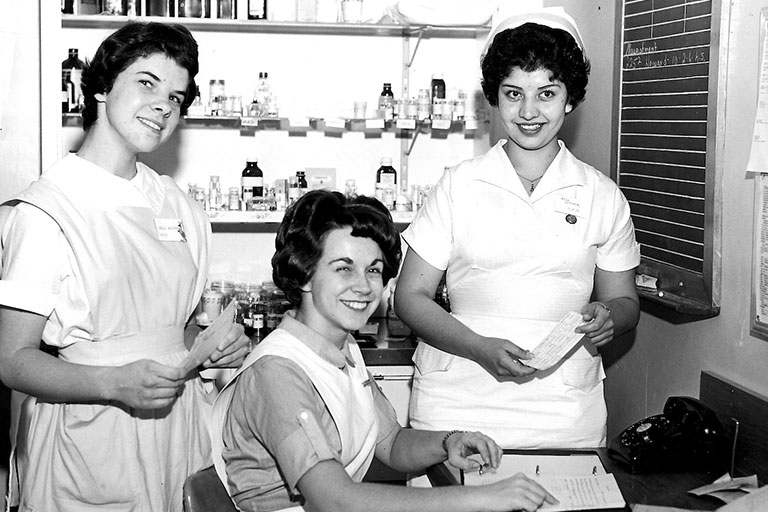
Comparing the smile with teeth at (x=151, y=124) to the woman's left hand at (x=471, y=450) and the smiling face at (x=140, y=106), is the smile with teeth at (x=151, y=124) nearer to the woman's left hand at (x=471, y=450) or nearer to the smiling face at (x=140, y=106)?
the smiling face at (x=140, y=106)

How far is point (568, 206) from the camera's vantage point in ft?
8.11

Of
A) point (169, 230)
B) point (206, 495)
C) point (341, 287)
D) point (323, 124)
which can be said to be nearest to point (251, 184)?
point (323, 124)

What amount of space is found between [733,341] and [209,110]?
2168 mm

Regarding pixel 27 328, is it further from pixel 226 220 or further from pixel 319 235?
pixel 226 220

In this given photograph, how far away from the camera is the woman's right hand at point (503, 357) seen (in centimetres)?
227

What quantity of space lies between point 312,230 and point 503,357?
0.58m

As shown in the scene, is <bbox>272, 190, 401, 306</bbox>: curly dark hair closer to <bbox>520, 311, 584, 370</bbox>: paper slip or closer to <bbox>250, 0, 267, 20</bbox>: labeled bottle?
<bbox>520, 311, 584, 370</bbox>: paper slip

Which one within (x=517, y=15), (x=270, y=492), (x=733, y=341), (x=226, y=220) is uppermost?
(x=517, y=15)

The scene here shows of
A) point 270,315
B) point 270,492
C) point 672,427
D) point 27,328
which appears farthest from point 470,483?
point 270,315

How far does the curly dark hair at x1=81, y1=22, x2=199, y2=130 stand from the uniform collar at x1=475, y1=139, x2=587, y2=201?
33.6 inches

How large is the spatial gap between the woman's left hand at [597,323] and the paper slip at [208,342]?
0.83 m

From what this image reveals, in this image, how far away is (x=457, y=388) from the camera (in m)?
2.47

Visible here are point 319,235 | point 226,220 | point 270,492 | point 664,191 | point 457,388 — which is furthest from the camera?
point 226,220

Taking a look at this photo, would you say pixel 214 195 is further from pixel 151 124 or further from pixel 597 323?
pixel 597 323
